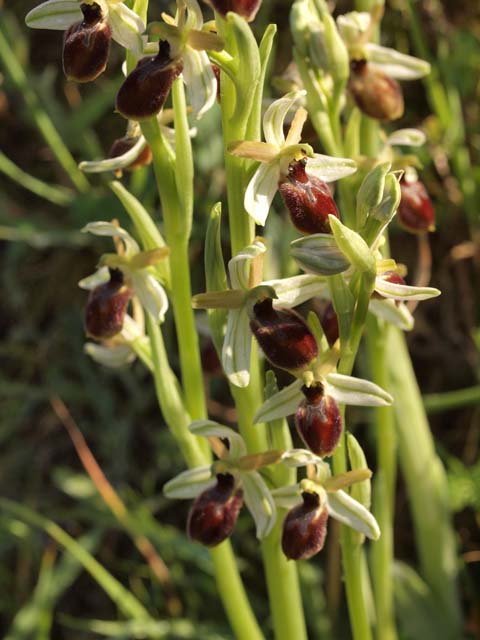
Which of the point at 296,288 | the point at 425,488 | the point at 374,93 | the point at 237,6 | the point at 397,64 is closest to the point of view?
the point at 237,6

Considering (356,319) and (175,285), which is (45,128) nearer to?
(175,285)

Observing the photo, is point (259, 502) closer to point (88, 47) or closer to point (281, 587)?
point (281, 587)

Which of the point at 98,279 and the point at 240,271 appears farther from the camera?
the point at 98,279

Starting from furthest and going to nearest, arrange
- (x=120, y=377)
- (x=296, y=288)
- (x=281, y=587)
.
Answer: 1. (x=120, y=377)
2. (x=281, y=587)
3. (x=296, y=288)

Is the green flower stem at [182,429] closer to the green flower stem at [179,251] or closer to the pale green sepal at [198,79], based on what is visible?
the green flower stem at [179,251]

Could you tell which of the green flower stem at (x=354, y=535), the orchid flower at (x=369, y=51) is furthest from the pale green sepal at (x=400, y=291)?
the orchid flower at (x=369, y=51)

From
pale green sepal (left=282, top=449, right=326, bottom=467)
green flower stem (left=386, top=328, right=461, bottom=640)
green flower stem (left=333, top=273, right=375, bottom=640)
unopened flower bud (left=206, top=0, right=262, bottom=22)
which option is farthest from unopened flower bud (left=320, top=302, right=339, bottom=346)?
green flower stem (left=386, top=328, right=461, bottom=640)

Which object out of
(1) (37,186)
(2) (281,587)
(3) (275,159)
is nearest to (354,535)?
(2) (281,587)

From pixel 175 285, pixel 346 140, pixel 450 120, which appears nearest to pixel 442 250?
pixel 450 120
